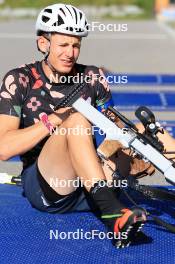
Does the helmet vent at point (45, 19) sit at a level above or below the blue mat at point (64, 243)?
above

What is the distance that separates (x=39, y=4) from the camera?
3628cm

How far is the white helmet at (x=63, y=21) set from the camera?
394 cm

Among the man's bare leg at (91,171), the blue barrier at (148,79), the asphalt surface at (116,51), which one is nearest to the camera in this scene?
the man's bare leg at (91,171)

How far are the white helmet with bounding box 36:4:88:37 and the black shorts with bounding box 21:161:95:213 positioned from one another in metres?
0.83

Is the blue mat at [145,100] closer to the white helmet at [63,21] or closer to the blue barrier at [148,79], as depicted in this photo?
the blue barrier at [148,79]

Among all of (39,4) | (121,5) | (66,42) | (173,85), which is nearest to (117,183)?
(66,42)

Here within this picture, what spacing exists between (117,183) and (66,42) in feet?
2.98

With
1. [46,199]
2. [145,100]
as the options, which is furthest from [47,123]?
[145,100]

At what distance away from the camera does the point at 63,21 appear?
156 inches

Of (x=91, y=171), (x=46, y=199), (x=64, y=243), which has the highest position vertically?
(x=91, y=171)

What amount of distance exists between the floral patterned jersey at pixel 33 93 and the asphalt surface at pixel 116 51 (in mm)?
4016

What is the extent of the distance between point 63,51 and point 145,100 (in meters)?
5.19

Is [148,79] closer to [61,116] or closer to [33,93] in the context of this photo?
[33,93]

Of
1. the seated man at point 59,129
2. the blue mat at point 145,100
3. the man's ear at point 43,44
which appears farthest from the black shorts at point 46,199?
the blue mat at point 145,100
